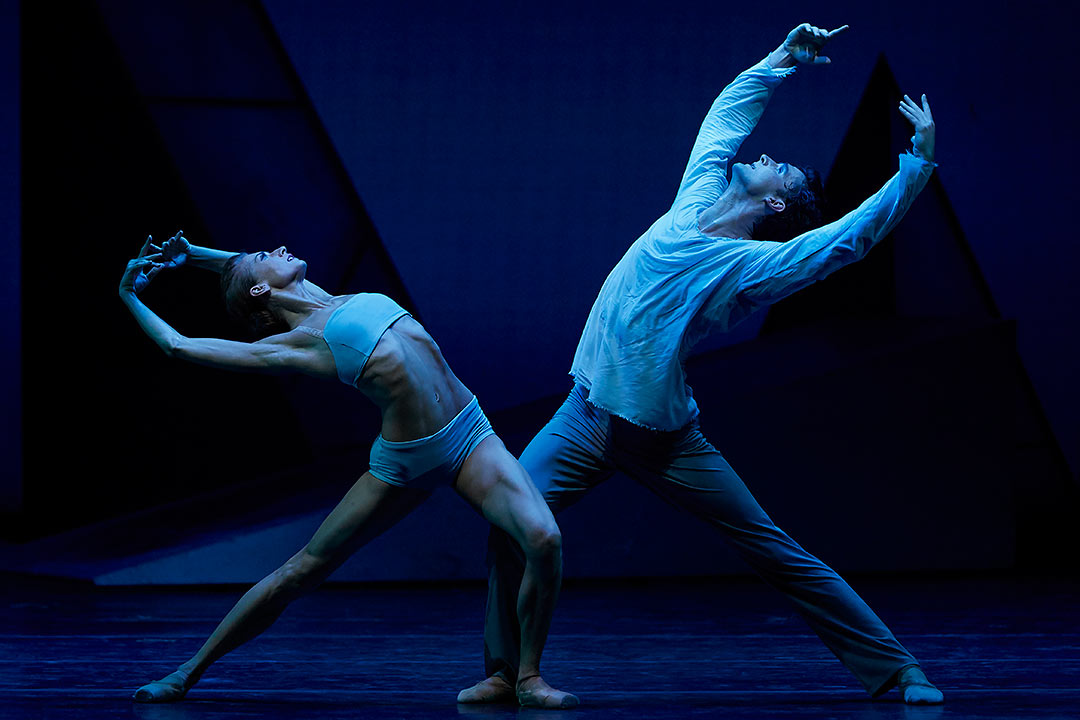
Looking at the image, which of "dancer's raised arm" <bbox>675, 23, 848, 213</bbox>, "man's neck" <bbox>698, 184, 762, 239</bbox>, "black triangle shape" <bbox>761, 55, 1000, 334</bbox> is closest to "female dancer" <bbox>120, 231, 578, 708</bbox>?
"man's neck" <bbox>698, 184, 762, 239</bbox>

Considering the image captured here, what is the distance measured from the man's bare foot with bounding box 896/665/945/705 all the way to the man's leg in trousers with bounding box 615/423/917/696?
0.9 inches

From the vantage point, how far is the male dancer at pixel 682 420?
334 cm

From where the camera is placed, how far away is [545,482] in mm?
3410

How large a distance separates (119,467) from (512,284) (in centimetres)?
234

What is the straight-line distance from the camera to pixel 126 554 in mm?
6031

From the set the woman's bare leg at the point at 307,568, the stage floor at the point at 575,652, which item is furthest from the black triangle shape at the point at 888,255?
the woman's bare leg at the point at 307,568

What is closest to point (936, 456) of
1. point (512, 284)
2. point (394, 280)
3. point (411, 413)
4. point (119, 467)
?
point (512, 284)

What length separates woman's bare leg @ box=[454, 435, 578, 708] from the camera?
3150mm

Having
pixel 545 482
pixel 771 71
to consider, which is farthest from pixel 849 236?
pixel 545 482

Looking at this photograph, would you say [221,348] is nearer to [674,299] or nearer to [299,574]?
[299,574]

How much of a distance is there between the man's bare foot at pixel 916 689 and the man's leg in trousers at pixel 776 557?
0.07 ft

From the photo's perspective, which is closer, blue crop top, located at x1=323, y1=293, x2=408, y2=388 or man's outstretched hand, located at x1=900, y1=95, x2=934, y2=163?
man's outstretched hand, located at x1=900, y1=95, x2=934, y2=163

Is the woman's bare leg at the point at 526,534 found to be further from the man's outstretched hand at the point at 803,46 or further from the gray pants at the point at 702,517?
the man's outstretched hand at the point at 803,46

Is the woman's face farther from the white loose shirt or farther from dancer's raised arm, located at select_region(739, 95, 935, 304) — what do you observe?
dancer's raised arm, located at select_region(739, 95, 935, 304)
